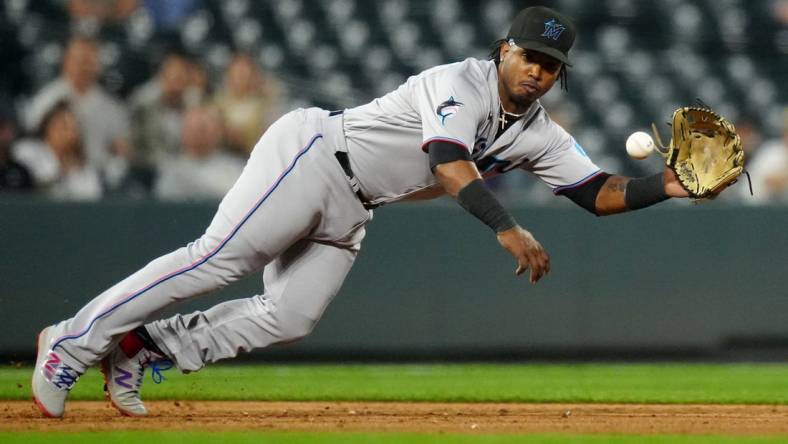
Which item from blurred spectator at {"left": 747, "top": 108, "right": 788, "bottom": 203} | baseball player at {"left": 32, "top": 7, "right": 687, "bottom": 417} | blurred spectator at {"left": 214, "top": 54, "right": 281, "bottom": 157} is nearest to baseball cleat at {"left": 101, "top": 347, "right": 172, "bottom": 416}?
baseball player at {"left": 32, "top": 7, "right": 687, "bottom": 417}

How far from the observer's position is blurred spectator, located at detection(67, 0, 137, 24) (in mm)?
7926

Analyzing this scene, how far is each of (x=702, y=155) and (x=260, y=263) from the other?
1.62m

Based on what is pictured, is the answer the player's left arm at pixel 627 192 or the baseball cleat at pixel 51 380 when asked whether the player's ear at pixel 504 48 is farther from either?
the baseball cleat at pixel 51 380

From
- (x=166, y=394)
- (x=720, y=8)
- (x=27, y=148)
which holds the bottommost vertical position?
(x=166, y=394)

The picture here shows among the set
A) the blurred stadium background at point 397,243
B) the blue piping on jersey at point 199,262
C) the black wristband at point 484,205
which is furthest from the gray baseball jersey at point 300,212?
the blurred stadium background at point 397,243

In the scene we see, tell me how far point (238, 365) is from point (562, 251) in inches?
82.1

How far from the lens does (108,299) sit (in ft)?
13.5

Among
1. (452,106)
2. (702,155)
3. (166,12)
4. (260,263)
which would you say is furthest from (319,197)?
(166,12)

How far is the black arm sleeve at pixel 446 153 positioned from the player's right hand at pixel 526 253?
1.01 ft

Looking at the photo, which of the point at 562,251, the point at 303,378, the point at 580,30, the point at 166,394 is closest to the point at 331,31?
the point at 580,30

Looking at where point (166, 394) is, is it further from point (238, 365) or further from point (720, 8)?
point (720, 8)

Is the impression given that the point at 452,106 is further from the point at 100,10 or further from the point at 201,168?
the point at 100,10

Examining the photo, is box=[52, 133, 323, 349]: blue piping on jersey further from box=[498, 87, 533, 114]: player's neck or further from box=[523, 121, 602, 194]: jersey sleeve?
box=[523, 121, 602, 194]: jersey sleeve

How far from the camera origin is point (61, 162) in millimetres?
6953
